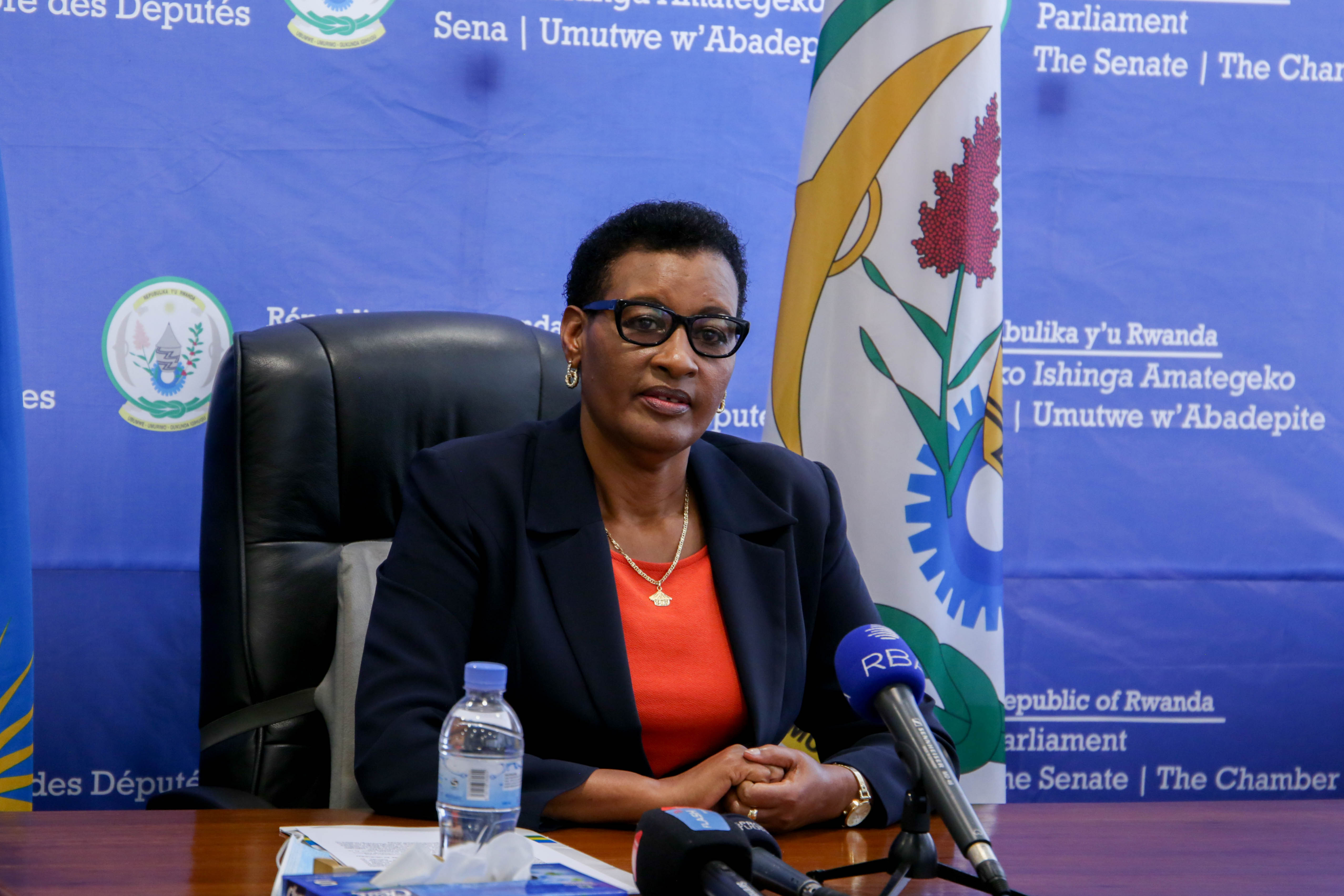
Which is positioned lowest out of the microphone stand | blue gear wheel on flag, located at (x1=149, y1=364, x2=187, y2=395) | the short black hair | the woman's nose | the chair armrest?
the chair armrest

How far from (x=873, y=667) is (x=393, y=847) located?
458 millimetres

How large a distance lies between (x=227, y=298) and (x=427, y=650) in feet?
4.41

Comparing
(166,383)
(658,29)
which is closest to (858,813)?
(166,383)

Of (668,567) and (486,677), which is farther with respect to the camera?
(668,567)

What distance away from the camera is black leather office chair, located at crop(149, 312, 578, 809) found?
169cm

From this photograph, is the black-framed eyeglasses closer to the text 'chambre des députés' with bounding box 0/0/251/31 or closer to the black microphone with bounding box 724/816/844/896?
the black microphone with bounding box 724/816/844/896

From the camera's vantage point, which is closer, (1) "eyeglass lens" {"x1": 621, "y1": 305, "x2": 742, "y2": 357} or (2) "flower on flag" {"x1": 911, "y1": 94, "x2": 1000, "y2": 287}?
(1) "eyeglass lens" {"x1": 621, "y1": 305, "x2": 742, "y2": 357}

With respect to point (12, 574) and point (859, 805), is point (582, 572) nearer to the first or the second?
point (859, 805)

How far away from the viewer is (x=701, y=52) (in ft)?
8.54

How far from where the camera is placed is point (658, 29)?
259cm

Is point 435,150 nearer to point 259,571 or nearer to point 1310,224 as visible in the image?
point 259,571

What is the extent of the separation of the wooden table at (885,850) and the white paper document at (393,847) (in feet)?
0.10

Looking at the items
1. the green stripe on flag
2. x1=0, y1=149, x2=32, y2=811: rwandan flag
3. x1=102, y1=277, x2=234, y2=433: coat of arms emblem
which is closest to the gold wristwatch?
the green stripe on flag

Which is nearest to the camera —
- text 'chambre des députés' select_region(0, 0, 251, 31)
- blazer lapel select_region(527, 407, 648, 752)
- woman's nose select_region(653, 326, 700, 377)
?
blazer lapel select_region(527, 407, 648, 752)
